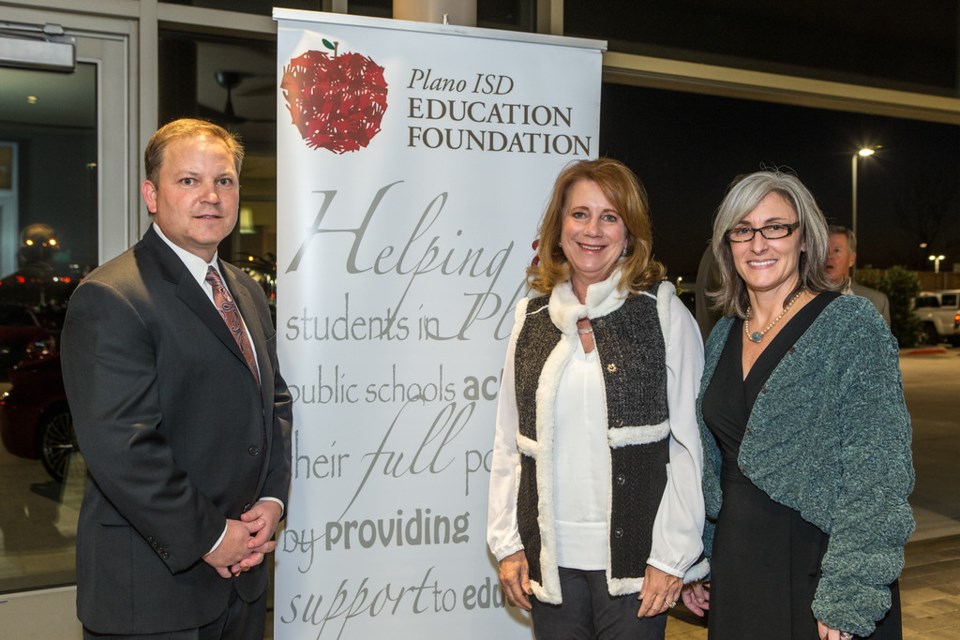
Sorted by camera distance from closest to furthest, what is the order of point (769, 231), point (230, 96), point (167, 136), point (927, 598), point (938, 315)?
point (769, 231)
point (167, 136)
point (230, 96)
point (927, 598)
point (938, 315)

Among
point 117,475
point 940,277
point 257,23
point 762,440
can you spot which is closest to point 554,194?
point 762,440

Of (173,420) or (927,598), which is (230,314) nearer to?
(173,420)

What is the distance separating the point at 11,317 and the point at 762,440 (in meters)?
2.48

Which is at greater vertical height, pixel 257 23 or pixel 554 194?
pixel 257 23

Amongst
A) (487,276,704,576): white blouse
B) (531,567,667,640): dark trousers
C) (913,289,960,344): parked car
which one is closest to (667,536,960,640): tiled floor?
(531,567,667,640): dark trousers

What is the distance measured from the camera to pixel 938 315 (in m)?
21.0

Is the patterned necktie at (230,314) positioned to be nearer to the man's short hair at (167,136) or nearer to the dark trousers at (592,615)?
the man's short hair at (167,136)

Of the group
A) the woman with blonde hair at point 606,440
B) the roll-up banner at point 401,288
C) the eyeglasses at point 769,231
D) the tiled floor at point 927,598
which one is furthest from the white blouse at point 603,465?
the tiled floor at point 927,598

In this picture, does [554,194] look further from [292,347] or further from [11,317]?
[11,317]

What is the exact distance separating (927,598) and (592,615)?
2.84 metres

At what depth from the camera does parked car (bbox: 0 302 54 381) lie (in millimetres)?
2869

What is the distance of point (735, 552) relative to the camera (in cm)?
184

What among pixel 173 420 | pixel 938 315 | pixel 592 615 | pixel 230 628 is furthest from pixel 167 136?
pixel 938 315

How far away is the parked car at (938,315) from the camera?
20969 millimetres
